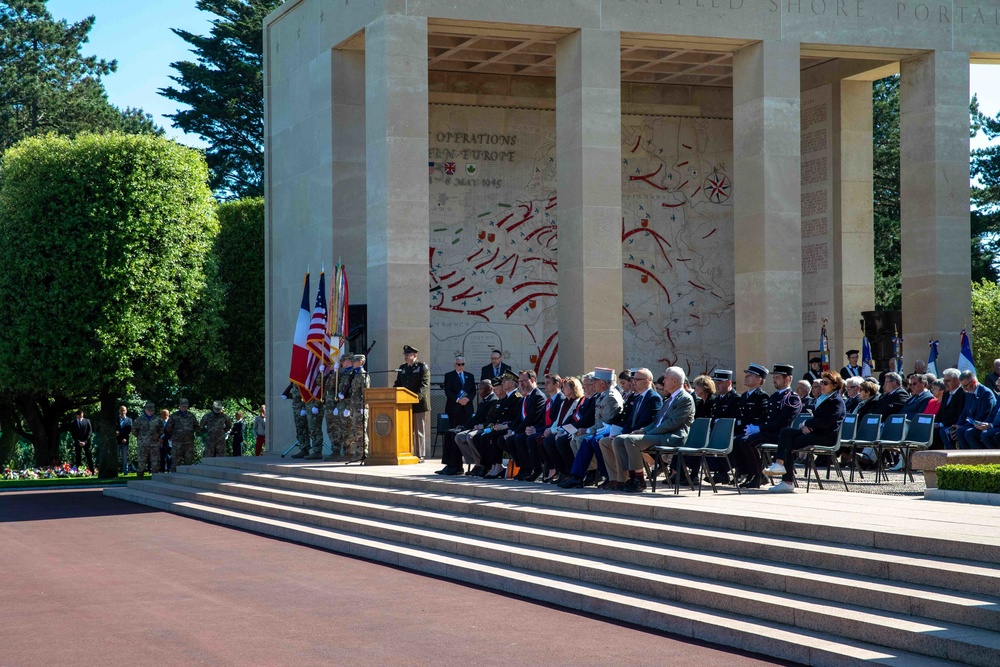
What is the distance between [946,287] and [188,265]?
18131mm

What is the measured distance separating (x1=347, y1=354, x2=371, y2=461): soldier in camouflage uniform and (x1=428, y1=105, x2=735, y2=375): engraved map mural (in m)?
5.97

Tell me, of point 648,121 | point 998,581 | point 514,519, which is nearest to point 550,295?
point 648,121

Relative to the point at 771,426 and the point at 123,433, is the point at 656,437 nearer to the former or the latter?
the point at 771,426

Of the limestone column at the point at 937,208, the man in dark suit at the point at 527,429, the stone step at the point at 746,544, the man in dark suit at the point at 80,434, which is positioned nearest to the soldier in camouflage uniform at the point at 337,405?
the stone step at the point at 746,544

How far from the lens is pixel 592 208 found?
22.2m

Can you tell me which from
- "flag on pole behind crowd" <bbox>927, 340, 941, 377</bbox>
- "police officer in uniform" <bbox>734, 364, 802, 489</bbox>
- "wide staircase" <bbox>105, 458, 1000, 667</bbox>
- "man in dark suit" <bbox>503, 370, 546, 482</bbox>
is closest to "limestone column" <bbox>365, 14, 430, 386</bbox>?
"man in dark suit" <bbox>503, 370, 546, 482</bbox>

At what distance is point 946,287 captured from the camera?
2344cm

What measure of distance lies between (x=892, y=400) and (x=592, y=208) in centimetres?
719

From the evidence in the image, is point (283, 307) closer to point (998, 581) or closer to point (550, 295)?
point (550, 295)

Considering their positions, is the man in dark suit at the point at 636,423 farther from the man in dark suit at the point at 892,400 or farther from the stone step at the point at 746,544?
the man in dark suit at the point at 892,400

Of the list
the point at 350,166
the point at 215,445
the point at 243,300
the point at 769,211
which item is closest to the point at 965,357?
the point at 769,211

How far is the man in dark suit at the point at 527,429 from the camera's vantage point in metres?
15.9

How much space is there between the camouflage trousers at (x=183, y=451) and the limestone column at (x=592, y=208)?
10424 mm

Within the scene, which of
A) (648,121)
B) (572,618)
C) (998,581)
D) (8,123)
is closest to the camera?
(998,581)
